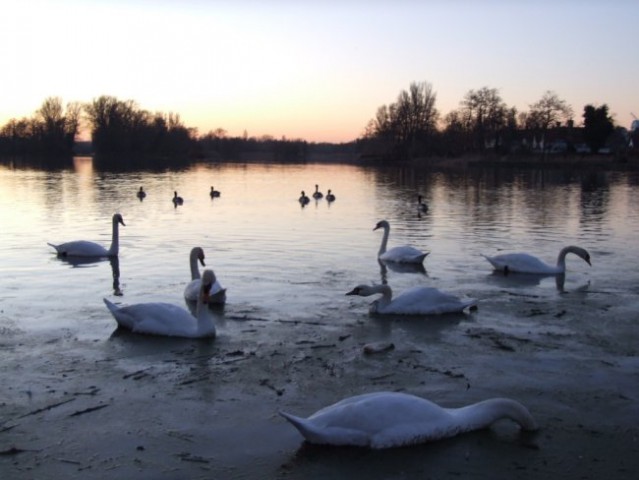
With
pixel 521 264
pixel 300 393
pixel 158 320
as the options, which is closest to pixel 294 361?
pixel 300 393

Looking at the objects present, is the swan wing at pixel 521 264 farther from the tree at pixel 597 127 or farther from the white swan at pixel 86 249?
the tree at pixel 597 127

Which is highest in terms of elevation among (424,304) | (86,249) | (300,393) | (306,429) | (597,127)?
(597,127)

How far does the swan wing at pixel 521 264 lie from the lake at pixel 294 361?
0.74 ft

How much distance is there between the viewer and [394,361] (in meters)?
7.14

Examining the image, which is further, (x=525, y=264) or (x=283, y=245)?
(x=283, y=245)

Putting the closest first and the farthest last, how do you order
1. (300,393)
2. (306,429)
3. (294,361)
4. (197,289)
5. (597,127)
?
(306,429) → (300,393) → (294,361) → (197,289) → (597,127)

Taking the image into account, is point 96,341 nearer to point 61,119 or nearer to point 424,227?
point 424,227

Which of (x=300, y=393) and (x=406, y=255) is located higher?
(x=406, y=255)

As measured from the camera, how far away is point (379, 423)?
507cm

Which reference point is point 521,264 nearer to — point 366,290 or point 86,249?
point 366,290

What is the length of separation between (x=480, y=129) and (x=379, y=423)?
87427mm

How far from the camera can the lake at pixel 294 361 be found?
198 inches

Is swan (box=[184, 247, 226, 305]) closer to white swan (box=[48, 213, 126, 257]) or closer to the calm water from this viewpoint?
the calm water

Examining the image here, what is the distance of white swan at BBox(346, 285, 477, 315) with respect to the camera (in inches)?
353
